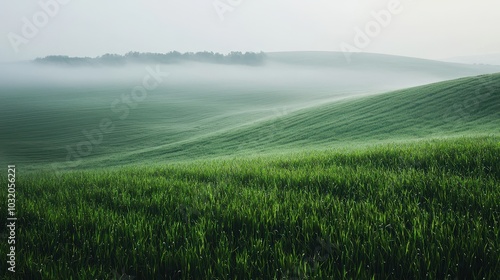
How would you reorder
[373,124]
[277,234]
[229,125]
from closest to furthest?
1. [277,234]
2. [373,124]
3. [229,125]

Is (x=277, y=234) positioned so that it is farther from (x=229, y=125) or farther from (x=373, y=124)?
(x=229, y=125)

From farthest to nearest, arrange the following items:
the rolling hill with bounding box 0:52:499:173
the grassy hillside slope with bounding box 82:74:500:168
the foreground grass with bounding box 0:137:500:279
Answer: the rolling hill with bounding box 0:52:499:173 → the grassy hillside slope with bounding box 82:74:500:168 → the foreground grass with bounding box 0:137:500:279

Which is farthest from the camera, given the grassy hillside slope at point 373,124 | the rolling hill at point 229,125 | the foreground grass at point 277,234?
the rolling hill at point 229,125

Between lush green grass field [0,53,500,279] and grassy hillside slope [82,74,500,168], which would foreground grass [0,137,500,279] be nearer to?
lush green grass field [0,53,500,279]

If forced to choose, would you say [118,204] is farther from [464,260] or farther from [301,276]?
[464,260]

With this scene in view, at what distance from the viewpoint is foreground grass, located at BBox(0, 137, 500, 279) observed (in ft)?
5.71

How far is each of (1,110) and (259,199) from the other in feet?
263

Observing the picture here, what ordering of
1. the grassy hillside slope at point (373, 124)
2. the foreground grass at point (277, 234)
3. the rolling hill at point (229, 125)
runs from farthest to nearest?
the rolling hill at point (229, 125) < the grassy hillside slope at point (373, 124) < the foreground grass at point (277, 234)

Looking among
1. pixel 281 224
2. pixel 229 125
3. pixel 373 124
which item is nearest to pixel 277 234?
pixel 281 224

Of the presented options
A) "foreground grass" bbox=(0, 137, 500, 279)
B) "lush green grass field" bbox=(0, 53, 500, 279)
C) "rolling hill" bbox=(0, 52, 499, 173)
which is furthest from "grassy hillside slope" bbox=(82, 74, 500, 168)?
"foreground grass" bbox=(0, 137, 500, 279)

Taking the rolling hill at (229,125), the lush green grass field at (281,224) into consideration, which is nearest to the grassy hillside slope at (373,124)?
the rolling hill at (229,125)

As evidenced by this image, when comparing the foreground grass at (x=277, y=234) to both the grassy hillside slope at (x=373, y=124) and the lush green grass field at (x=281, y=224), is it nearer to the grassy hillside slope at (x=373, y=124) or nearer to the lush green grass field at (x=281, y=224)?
the lush green grass field at (x=281, y=224)

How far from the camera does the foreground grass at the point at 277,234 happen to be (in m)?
1.74

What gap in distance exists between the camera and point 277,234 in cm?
226
